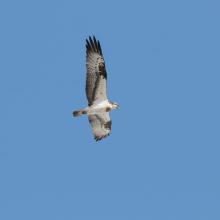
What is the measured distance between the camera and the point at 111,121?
23.4m

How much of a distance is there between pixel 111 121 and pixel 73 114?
6.60 feet

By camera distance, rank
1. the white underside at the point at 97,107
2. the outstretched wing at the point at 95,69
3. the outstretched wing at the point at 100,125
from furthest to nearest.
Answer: the outstretched wing at the point at 100,125 → the white underside at the point at 97,107 → the outstretched wing at the point at 95,69

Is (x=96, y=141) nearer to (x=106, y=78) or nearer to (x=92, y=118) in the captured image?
(x=92, y=118)

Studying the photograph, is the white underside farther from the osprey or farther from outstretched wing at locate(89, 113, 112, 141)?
outstretched wing at locate(89, 113, 112, 141)

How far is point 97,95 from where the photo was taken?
Answer: 73.2ft

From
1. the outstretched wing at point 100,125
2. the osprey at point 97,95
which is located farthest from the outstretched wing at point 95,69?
the outstretched wing at point 100,125

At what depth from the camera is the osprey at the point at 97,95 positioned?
70.9ft

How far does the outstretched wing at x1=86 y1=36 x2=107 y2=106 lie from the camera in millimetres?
21578

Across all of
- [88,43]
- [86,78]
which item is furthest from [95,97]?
[88,43]

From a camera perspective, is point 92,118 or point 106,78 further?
point 92,118

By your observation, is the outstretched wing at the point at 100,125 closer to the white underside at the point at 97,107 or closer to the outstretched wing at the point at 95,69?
the white underside at the point at 97,107

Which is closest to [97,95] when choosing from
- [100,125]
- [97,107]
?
[97,107]

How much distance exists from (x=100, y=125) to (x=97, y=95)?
1686 mm

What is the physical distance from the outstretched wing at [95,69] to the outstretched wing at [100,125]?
1.58 meters
